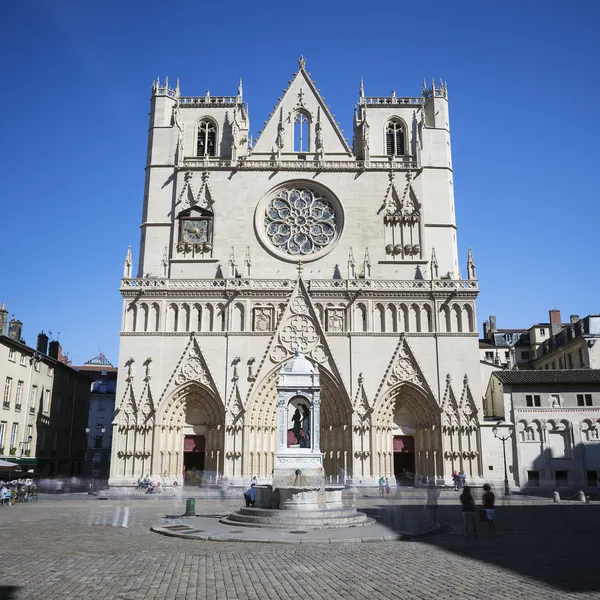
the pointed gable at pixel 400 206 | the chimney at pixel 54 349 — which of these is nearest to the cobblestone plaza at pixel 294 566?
the pointed gable at pixel 400 206

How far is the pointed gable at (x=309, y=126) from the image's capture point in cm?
4628

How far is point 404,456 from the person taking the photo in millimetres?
40875

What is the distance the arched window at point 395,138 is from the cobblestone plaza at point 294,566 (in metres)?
32.6

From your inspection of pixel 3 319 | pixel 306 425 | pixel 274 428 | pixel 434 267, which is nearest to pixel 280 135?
pixel 434 267

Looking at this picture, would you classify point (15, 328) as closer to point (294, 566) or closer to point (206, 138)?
point (206, 138)

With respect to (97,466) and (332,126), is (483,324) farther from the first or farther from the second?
(97,466)

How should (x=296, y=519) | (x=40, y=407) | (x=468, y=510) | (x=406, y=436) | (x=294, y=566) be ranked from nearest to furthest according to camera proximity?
(x=294, y=566) → (x=468, y=510) → (x=296, y=519) → (x=406, y=436) → (x=40, y=407)

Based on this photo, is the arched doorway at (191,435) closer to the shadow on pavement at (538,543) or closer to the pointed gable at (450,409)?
the pointed gable at (450,409)

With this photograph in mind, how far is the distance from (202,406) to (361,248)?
15463mm

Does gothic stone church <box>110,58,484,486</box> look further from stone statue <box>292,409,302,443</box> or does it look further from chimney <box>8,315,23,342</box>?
stone statue <box>292,409,302,443</box>

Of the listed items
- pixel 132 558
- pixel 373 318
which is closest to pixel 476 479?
pixel 373 318

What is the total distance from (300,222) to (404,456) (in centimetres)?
1788

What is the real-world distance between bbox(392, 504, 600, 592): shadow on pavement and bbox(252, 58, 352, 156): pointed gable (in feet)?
94.5

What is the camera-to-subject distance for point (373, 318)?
41000mm
